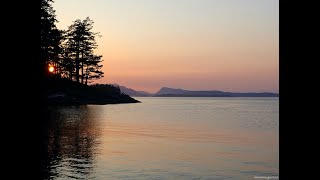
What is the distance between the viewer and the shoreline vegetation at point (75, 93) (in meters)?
72.1

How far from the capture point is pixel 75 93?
→ 82.3 meters

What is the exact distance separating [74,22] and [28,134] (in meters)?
99.5

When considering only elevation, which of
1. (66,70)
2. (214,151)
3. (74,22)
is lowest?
(214,151)

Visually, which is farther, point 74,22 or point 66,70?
point 74,22

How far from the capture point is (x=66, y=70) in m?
89.9

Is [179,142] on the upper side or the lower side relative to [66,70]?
lower

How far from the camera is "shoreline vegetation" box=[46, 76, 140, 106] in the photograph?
72.1m

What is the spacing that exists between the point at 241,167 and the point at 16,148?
1930 centimetres

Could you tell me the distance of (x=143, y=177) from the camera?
17250mm

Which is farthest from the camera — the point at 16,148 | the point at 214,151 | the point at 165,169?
the point at 214,151

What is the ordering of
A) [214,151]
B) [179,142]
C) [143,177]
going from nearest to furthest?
[143,177]
[214,151]
[179,142]

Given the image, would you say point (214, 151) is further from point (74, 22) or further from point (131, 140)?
point (74, 22)
